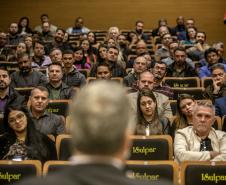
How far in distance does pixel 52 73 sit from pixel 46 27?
3890mm

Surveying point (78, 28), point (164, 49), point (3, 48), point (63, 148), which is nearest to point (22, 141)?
point (63, 148)

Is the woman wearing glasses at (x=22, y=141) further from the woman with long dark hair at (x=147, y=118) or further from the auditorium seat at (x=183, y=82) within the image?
the auditorium seat at (x=183, y=82)

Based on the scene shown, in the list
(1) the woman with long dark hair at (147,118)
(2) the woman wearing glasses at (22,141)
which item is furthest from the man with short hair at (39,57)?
(2) the woman wearing glasses at (22,141)

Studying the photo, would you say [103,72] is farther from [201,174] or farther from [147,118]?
[201,174]

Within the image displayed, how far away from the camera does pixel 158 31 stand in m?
8.84

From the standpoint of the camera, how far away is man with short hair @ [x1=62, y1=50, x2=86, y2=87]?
213 inches

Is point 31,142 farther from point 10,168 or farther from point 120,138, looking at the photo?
point 120,138

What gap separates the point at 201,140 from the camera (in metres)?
3.24

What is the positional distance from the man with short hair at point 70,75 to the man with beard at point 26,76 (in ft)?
0.77

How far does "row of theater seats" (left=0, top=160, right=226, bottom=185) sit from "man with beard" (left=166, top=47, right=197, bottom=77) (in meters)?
3.26

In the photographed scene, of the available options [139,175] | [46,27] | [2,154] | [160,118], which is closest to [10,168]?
[2,154]

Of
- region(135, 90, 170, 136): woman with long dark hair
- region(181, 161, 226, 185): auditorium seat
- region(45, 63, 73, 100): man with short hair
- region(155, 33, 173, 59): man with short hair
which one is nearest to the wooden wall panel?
region(155, 33, 173, 59): man with short hair

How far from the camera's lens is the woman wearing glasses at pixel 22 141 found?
3072 mm

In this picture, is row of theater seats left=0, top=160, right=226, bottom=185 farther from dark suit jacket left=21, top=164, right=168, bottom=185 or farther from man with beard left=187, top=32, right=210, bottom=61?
man with beard left=187, top=32, right=210, bottom=61
